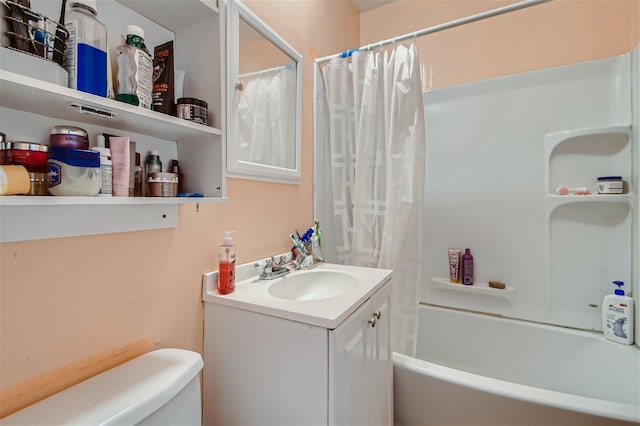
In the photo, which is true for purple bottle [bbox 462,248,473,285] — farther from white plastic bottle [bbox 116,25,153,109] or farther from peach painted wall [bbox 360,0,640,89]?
white plastic bottle [bbox 116,25,153,109]

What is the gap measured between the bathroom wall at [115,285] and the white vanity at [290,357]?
3.8 inches

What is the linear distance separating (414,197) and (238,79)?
2.94ft

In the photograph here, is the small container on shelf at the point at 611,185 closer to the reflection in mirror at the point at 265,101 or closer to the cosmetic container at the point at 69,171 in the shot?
the reflection in mirror at the point at 265,101

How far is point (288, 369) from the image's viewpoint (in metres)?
0.79

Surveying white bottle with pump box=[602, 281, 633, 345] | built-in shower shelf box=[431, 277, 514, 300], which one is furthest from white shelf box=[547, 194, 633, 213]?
built-in shower shelf box=[431, 277, 514, 300]

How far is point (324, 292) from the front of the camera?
47.6 inches

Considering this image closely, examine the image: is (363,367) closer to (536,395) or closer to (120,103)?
(536,395)

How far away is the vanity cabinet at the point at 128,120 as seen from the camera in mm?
474

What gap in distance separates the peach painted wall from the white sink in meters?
1.51

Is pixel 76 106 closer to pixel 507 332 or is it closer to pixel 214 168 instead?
pixel 214 168

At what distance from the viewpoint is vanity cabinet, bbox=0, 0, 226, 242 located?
0.47 m

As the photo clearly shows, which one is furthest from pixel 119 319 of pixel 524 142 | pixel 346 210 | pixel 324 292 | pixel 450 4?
pixel 450 4

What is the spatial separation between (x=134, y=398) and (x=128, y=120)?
57 centimetres

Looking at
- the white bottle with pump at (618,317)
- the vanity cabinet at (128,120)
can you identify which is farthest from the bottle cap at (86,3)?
the white bottle with pump at (618,317)
